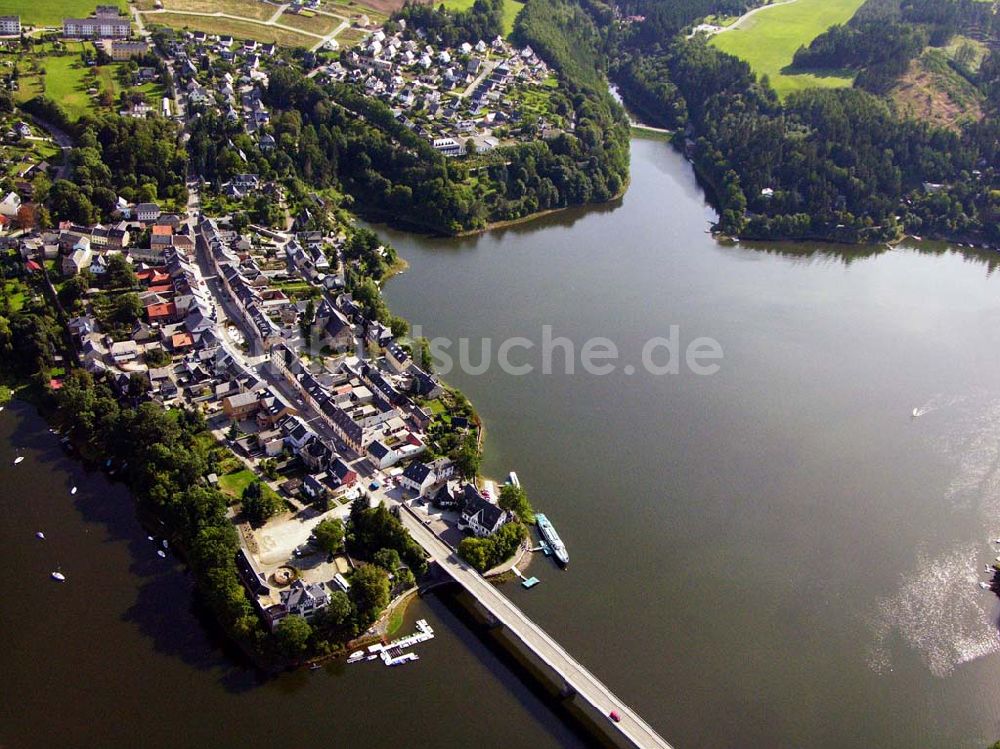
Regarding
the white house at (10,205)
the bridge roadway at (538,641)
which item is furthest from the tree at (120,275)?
the bridge roadway at (538,641)

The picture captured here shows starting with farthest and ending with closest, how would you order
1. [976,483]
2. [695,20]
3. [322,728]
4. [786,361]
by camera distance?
[695,20]
[786,361]
[976,483]
[322,728]

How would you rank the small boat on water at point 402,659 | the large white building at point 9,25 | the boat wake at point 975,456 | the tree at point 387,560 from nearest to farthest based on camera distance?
the small boat on water at point 402,659 < the tree at point 387,560 < the boat wake at point 975,456 < the large white building at point 9,25

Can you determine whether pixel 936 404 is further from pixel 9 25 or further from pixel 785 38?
pixel 9 25

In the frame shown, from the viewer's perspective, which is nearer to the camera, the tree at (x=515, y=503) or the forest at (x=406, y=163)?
the tree at (x=515, y=503)

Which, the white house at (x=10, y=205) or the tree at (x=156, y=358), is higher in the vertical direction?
the white house at (x=10, y=205)

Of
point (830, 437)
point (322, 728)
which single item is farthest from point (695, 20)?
point (322, 728)

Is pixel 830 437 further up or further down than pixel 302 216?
further down

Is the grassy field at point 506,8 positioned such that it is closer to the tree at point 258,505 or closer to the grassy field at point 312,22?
the grassy field at point 312,22

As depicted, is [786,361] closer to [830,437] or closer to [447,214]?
[830,437]
